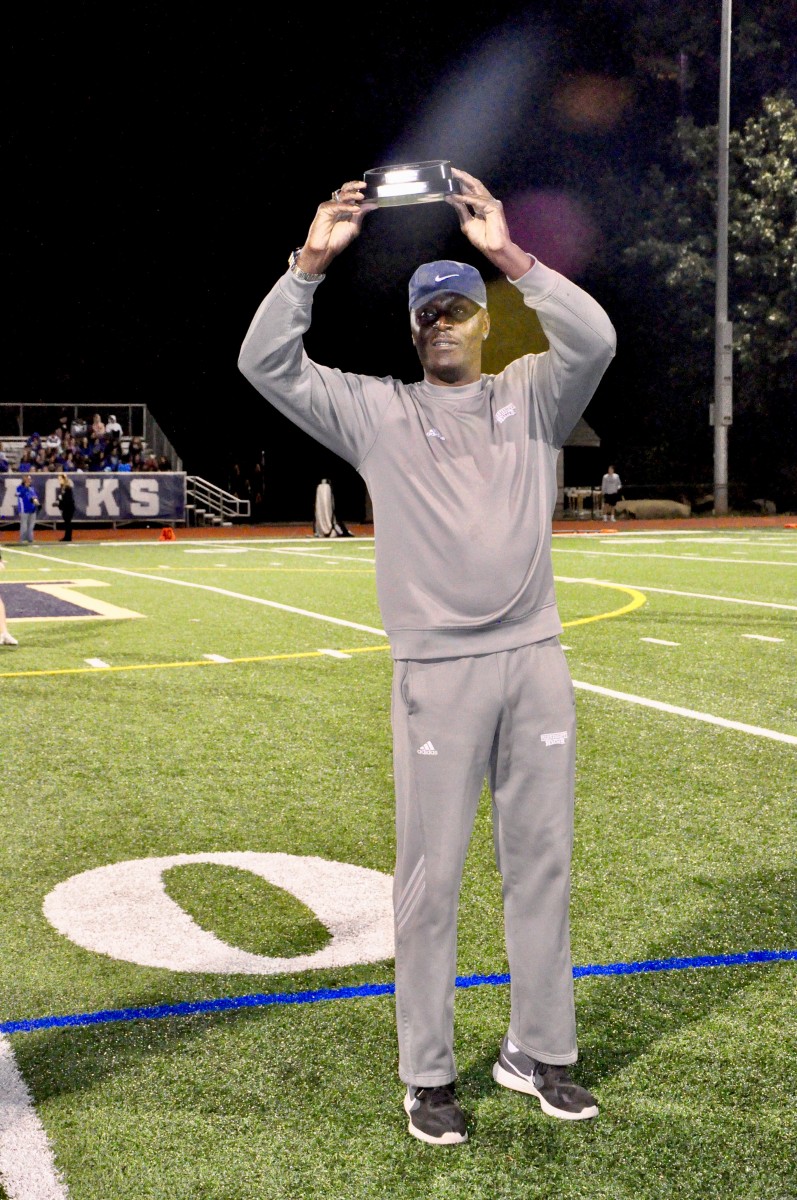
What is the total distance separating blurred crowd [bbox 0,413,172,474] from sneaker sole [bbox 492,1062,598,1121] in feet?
110

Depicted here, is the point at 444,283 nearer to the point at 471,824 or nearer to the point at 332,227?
the point at 332,227

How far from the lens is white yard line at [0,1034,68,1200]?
2.92 meters

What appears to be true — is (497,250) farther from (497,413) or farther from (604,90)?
(604,90)

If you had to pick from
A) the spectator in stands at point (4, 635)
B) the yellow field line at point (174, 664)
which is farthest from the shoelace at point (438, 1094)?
the spectator in stands at point (4, 635)

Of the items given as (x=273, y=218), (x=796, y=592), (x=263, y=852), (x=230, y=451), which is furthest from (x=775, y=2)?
(x=263, y=852)

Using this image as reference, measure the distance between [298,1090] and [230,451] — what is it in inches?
1669

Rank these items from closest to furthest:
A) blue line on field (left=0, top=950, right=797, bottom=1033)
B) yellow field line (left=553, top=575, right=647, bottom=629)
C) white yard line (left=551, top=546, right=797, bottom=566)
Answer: blue line on field (left=0, top=950, right=797, bottom=1033)
yellow field line (left=553, top=575, right=647, bottom=629)
white yard line (left=551, top=546, right=797, bottom=566)

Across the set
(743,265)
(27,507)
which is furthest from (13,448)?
(743,265)

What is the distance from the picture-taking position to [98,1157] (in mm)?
3055

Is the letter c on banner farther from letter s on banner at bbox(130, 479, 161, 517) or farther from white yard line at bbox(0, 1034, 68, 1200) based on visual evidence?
letter s on banner at bbox(130, 479, 161, 517)

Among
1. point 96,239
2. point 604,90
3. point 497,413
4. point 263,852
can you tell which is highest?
point 604,90

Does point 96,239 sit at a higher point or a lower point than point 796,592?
higher

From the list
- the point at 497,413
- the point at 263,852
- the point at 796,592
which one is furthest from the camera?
the point at 796,592

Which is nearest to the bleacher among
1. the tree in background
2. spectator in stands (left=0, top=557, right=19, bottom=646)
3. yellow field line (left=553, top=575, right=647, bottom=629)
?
the tree in background
